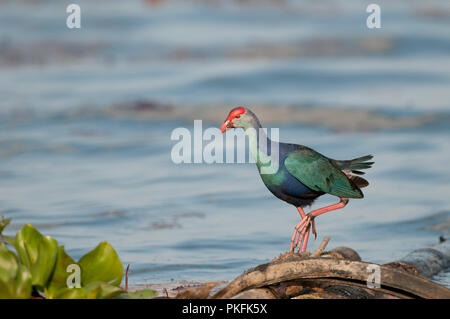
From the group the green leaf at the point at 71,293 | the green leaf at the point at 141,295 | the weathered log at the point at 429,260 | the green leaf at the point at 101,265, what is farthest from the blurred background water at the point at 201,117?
the green leaf at the point at 71,293

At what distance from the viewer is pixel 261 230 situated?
274 inches

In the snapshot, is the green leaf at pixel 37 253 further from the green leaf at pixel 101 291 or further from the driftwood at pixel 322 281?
the driftwood at pixel 322 281

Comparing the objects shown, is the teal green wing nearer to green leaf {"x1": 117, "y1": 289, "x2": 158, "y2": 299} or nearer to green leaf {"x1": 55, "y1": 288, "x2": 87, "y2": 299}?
green leaf {"x1": 117, "y1": 289, "x2": 158, "y2": 299}

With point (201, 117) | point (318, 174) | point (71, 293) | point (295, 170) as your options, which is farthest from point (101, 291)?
point (201, 117)

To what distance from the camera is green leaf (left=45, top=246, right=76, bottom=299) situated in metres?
3.81

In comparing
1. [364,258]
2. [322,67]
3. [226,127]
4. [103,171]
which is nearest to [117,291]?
[226,127]

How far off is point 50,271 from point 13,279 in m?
0.26

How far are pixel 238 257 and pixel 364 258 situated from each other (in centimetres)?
100

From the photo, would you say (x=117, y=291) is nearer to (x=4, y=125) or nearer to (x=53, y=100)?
(x=4, y=125)

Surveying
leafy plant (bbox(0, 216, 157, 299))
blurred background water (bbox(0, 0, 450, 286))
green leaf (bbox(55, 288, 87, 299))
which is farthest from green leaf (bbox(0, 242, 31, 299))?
blurred background water (bbox(0, 0, 450, 286))

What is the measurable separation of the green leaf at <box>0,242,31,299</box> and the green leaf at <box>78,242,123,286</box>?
396 millimetres

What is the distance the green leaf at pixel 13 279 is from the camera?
3.51 metres

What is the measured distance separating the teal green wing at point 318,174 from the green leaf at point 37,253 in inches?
55.4
